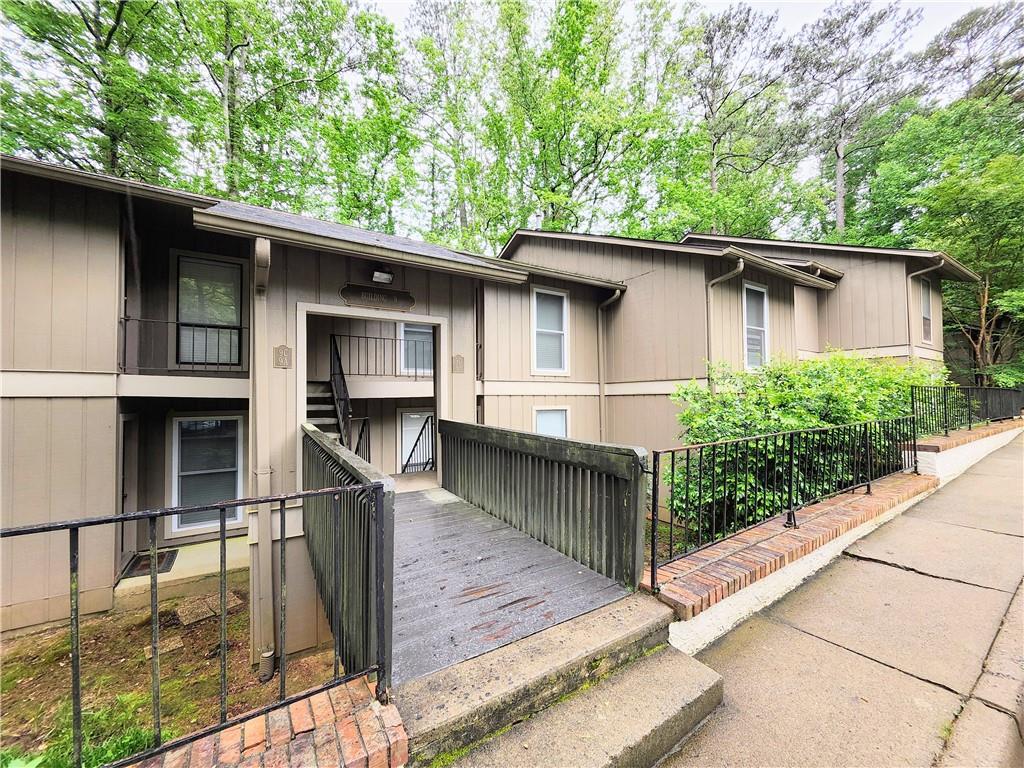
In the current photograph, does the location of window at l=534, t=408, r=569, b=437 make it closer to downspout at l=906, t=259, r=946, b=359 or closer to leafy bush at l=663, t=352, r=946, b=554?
leafy bush at l=663, t=352, r=946, b=554

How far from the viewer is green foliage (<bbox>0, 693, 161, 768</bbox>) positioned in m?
2.93

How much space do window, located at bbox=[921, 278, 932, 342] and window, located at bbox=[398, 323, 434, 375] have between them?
496 inches

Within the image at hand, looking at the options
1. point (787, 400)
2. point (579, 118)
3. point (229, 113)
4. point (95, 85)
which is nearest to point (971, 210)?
point (579, 118)

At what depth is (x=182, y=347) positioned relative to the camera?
6449 millimetres

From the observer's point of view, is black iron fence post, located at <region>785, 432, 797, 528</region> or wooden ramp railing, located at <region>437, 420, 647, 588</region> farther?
black iron fence post, located at <region>785, 432, 797, 528</region>

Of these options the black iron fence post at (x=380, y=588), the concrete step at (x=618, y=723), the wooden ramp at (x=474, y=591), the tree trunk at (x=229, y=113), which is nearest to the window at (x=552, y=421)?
the wooden ramp at (x=474, y=591)

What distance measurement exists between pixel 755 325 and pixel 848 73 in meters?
18.2

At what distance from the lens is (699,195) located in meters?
14.3

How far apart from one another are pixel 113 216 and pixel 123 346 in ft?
5.63

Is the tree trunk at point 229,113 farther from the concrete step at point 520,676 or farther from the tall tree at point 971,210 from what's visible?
the tall tree at point 971,210

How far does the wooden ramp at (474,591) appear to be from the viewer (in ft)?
7.16

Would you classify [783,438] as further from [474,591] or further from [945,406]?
[945,406]


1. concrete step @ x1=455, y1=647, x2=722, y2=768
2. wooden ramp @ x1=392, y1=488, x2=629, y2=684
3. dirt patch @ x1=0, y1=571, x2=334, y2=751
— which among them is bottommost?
dirt patch @ x1=0, y1=571, x2=334, y2=751

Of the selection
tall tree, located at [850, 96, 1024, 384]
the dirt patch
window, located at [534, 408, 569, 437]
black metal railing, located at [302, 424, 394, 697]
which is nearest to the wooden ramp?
black metal railing, located at [302, 424, 394, 697]
